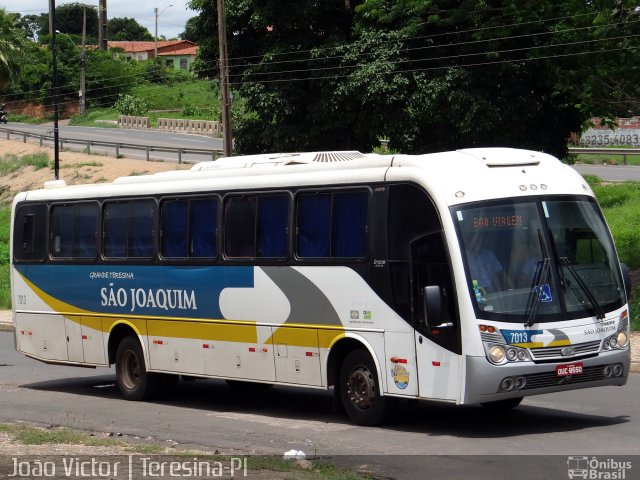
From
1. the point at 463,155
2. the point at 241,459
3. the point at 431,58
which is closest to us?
the point at 241,459

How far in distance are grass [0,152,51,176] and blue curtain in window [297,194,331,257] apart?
1874 inches

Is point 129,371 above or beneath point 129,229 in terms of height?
beneath

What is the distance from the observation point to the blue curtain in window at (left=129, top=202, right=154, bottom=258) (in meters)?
16.5

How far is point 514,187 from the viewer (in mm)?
12453

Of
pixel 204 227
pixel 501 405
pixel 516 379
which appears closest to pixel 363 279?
pixel 516 379

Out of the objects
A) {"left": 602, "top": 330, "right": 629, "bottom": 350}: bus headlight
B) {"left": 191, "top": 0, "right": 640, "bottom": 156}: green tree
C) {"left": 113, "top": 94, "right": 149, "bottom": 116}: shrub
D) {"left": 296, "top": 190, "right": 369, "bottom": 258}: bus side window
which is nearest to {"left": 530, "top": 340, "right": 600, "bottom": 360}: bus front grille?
{"left": 602, "top": 330, "right": 629, "bottom": 350}: bus headlight

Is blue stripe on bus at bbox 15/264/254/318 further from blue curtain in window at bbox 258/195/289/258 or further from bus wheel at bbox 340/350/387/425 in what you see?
bus wheel at bbox 340/350/387/425

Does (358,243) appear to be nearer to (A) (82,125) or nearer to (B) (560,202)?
(B) (560,202)

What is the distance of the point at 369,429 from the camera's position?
12.8m

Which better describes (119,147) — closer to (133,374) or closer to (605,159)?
(605,159)

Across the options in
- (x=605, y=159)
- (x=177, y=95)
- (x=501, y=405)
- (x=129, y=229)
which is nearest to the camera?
(x=501, y=405)

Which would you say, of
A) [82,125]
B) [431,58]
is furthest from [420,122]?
[82,125]

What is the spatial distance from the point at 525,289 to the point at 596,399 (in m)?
3.26

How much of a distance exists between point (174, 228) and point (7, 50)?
146 ft
